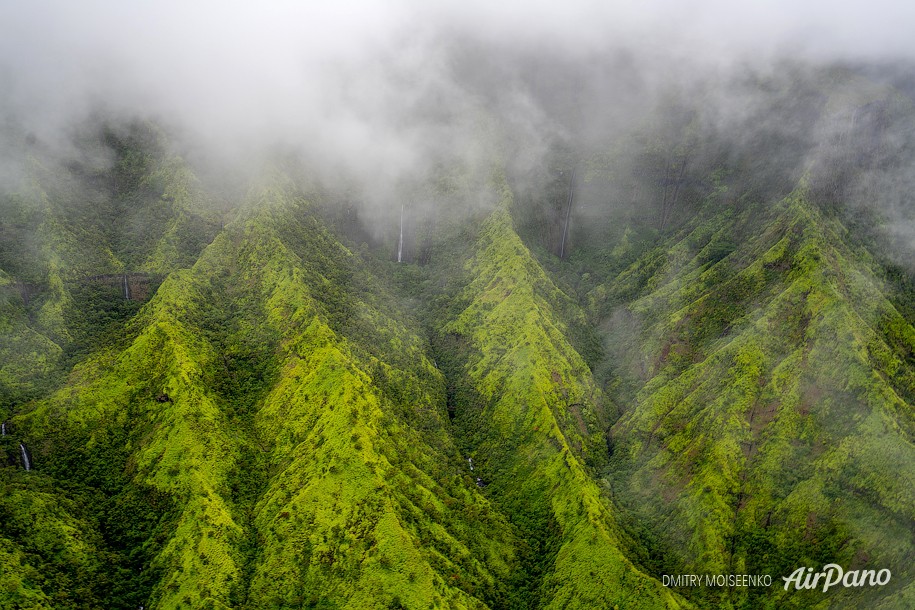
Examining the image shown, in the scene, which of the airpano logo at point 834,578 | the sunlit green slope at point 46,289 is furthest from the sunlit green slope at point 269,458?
the airpano logo at point 834,578

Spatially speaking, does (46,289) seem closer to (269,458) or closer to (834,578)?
(269,458)

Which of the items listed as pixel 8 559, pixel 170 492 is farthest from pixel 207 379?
pixel 8 559

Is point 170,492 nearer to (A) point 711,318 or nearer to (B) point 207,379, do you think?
(B) point 207,379

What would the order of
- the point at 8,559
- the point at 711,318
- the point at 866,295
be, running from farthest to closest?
the point at 711,318, the point at 866,295, the point at 8,559

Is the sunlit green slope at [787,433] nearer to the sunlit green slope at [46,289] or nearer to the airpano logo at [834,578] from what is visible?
the airpano logo at [834,578]

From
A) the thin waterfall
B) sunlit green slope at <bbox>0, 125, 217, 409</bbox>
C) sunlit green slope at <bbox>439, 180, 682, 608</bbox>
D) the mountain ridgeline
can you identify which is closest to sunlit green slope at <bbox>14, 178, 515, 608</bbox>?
the mountain ridgeline

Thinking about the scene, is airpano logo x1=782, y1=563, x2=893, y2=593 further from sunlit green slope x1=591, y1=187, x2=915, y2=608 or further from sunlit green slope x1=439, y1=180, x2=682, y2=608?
sunlit green slope x1=439, y1=180, x2=682, y2=608
